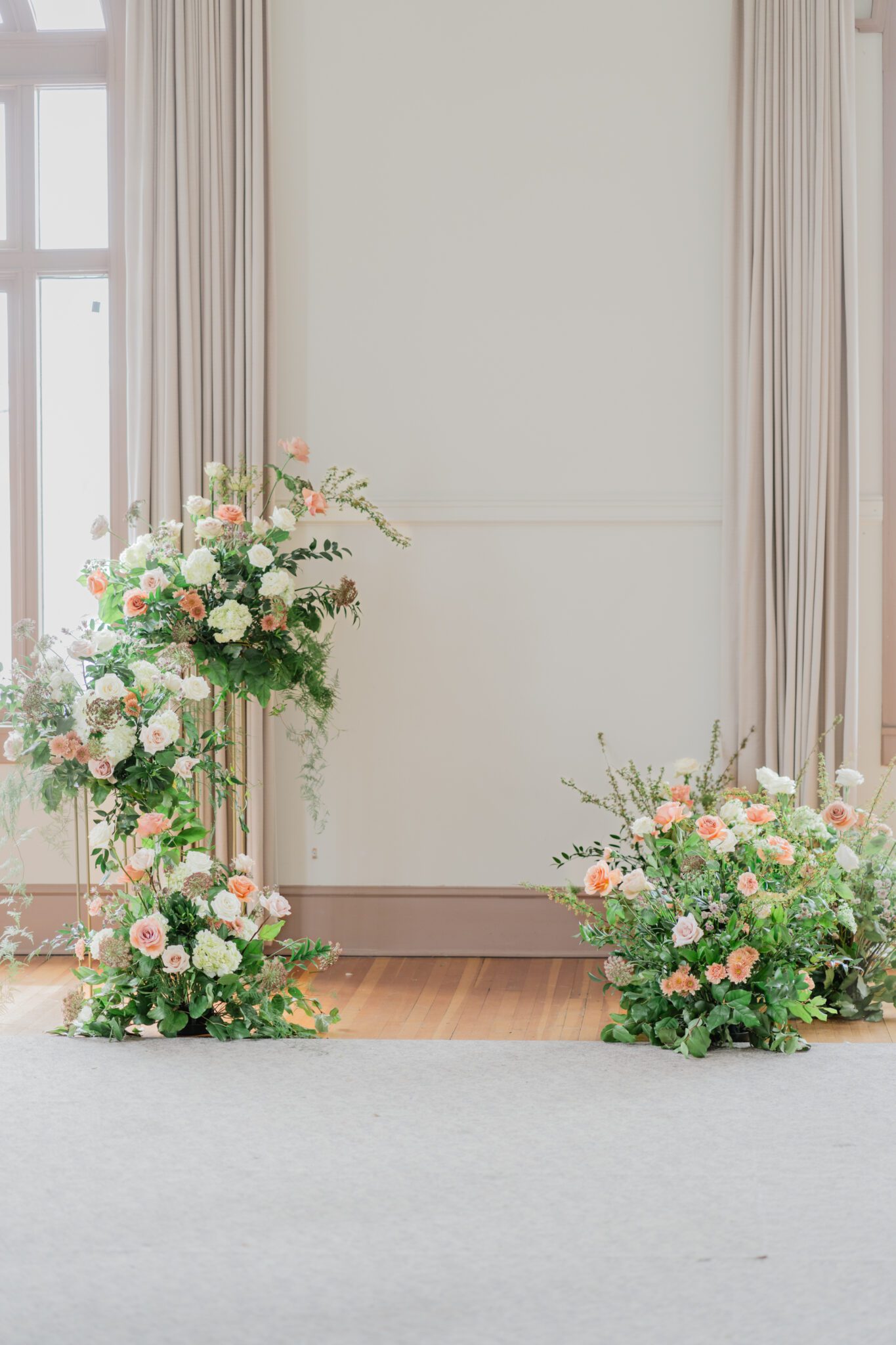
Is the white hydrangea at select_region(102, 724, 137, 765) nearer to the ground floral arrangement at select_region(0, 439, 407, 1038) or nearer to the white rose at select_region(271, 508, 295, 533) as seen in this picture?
the ground floral arrangement at select_region(0, 439, 407, 1038)

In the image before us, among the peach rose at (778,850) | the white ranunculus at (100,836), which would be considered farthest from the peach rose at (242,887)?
the peach rose at (778,850)

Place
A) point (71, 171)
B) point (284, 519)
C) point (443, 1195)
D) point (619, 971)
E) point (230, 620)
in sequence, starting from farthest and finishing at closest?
1. point (71, 171)
2. point (284, 519)
3. point (230, 620)
4. point (619, 971)
5. point (443, 1195)

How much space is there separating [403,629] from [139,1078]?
205 cm

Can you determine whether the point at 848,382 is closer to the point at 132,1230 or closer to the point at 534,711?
the point at 534,711

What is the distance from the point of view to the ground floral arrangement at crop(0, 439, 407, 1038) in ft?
9.66

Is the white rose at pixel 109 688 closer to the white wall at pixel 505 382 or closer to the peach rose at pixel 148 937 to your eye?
the peach rose at pixel 148 937

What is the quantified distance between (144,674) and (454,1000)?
149 centimetres

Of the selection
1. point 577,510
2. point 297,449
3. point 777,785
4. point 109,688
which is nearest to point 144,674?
point 109,688

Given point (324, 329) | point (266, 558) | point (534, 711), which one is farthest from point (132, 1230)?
point (324, 329)

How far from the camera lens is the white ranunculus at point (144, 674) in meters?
3.04

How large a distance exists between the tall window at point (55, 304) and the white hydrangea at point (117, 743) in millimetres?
1733

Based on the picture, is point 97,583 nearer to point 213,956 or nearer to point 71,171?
point 213,956

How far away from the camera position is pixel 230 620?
3.38 metres

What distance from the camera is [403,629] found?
432cm
